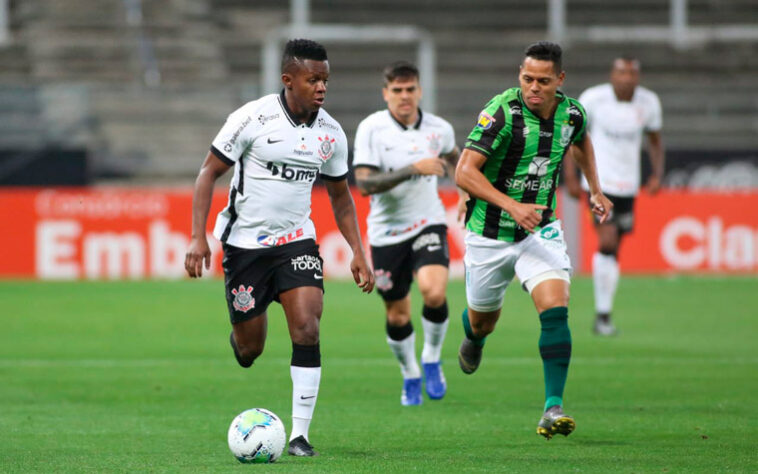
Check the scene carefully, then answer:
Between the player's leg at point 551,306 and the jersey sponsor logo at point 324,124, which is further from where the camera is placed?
the jersey sponsor logo at point 324,124

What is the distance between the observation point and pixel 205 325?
565 inches

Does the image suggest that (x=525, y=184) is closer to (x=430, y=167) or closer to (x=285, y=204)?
(x=430, y=167)

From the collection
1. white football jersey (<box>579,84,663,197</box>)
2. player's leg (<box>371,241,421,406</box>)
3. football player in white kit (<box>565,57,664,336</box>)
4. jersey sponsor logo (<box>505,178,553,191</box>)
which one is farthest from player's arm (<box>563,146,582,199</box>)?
jersey sponsor logo (<box>505,178,553,191</box>)

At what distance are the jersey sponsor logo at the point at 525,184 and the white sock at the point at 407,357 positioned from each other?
1.96m

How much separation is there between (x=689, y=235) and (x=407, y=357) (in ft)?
41.0

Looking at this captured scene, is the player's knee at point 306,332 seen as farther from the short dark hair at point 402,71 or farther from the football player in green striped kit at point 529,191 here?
the short dark hair at point 402,71

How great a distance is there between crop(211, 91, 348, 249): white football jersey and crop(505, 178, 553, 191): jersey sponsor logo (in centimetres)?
108

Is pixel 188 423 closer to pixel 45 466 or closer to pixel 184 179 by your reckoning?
pixel 45 466

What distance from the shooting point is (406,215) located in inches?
375

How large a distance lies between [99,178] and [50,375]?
1298 cm

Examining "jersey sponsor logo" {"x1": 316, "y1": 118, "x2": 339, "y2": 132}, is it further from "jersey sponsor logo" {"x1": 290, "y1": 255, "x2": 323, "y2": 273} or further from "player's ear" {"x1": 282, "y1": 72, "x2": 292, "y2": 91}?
"jersey sponsor logo" {"x1": 290, "y1": 255, "x2": 323, "y2": 273}

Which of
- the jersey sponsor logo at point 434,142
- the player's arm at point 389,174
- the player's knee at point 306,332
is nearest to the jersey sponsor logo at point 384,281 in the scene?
the player's arm at point 389,174

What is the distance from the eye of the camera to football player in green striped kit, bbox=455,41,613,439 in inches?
285

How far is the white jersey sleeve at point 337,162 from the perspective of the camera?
739 cm
